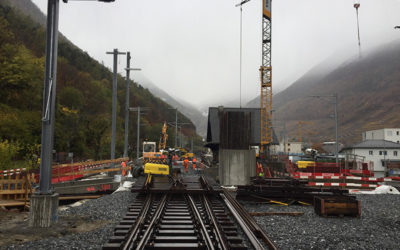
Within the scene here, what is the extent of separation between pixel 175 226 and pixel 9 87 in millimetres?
47687

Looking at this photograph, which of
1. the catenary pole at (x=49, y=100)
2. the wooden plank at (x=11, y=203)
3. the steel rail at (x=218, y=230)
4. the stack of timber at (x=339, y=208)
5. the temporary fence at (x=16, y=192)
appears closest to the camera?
the steel rail at (x=218, y=230)

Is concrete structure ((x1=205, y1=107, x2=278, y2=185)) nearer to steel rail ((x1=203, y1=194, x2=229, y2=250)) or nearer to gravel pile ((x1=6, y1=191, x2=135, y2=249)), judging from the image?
gravel pile ((x1=6, y1=191, x2=135, y2=249))

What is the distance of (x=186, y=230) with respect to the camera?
7855mm

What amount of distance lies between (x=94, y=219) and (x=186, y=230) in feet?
12.7

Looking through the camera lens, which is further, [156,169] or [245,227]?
[156,169]

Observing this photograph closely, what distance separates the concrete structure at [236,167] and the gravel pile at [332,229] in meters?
7.08

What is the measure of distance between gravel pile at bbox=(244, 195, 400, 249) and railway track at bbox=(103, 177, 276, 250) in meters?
0.68

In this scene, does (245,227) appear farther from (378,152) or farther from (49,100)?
(378,152)

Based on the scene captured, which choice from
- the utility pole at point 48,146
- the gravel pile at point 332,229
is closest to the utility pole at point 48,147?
the utility pole at point 48,146

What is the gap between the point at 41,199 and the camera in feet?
30.1

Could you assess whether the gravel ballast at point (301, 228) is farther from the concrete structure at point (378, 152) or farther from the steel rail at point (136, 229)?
the concrete structure at point (378, 152)

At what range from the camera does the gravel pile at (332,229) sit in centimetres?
744

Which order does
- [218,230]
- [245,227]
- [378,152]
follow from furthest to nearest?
[378,152]
[245,227]
[218,230]

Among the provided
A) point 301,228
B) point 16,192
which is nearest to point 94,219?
point 301,228
